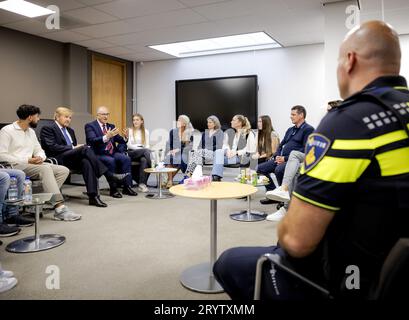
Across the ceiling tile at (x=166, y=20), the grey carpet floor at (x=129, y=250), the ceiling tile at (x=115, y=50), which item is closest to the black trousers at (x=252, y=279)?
the grey carpet floor at (x=129, y=250)

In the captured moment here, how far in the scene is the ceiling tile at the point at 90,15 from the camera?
15.2ft

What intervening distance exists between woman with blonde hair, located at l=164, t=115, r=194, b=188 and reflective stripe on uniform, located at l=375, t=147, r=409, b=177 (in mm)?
4715

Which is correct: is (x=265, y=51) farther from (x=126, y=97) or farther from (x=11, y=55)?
(x=11, y=55)

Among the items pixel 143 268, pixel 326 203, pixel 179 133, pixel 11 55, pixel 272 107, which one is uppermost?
pixel 11 55

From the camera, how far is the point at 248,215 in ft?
12.2

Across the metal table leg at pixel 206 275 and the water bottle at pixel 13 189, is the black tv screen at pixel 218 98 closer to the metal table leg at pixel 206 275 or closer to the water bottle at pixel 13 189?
the water bottle at pixel 13 189

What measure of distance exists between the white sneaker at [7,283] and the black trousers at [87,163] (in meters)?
2.21

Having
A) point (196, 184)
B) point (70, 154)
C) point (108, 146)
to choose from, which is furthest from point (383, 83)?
point (108, 146)

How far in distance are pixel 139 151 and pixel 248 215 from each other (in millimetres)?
2409

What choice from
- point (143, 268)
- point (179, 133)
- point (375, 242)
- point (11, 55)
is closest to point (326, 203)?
point (375, 242)

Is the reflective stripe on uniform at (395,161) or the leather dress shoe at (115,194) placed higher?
the reflective stripe on uniform at (395,161)

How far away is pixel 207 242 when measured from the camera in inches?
114

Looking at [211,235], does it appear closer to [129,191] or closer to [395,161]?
[395,161]
